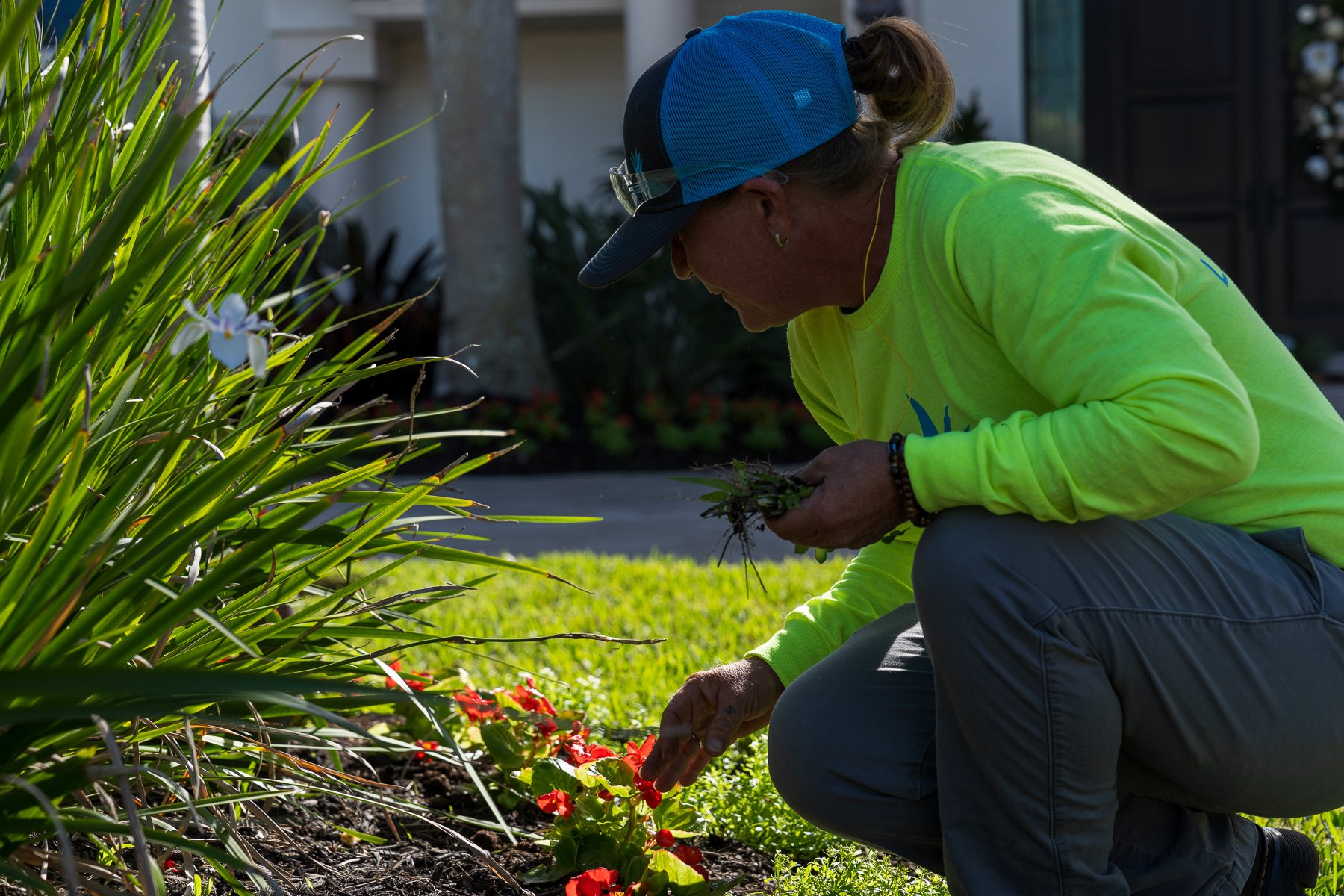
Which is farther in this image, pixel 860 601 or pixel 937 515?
pixel 860 601

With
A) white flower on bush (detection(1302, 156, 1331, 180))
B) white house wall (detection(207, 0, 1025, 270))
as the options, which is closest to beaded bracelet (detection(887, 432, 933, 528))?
white house wall (detection(207, 0, 1025, 270))

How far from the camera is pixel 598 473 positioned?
7188mm

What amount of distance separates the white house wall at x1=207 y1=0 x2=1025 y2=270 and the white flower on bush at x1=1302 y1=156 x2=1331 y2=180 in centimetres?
333

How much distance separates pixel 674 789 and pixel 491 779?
0.41 m

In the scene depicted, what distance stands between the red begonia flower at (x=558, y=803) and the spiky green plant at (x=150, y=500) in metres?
0.33

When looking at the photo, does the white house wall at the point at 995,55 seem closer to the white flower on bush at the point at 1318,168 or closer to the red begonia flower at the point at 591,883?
the white flower on bush at the point at 1318,168

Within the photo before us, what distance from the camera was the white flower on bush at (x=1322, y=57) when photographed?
905 centimetres

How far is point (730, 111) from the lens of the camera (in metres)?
1.78

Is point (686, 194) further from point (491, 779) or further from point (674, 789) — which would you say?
point (491, 779)

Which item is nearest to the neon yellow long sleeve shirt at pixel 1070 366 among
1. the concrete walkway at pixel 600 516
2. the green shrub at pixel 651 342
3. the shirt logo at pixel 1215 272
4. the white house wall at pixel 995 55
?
the shirt logo at pixel 1215 272

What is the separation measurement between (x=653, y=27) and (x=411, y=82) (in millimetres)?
2773

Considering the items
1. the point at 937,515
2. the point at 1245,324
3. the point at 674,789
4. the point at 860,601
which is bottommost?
the point at 674,789

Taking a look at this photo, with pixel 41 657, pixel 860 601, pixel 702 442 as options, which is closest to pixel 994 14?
pixel 702 442

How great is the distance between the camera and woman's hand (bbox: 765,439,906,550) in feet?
5.34
